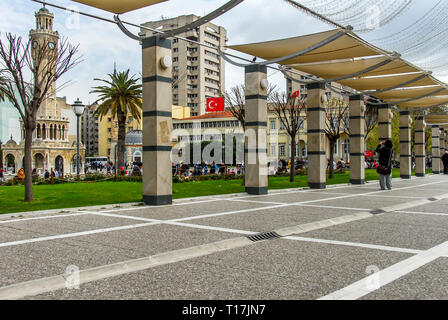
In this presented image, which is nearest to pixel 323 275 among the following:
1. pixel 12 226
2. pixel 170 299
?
pixel 170 299

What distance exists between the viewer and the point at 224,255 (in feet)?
18.9

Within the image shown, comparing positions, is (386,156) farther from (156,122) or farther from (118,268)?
(118,268)

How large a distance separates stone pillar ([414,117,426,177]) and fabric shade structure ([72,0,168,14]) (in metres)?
26.6

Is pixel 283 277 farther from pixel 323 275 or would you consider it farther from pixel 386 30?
pixel 386 30

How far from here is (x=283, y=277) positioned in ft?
15.0

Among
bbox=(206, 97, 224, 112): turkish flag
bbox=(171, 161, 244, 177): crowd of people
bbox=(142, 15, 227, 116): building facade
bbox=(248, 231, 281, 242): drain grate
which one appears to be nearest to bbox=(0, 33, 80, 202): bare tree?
bbox=(248, 231, 281, 242): drain grate

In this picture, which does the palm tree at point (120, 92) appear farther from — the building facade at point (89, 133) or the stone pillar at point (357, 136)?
the building facade at point (89, 133)

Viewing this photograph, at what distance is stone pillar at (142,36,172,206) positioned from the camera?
11.8 m

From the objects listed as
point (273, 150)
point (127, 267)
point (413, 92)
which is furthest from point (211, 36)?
point (127, 267)

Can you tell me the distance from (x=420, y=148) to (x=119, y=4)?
27520 millimetres

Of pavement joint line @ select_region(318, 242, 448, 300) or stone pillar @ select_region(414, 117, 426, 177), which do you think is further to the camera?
stone pillar @ select_region(414, 117, 426, 177)

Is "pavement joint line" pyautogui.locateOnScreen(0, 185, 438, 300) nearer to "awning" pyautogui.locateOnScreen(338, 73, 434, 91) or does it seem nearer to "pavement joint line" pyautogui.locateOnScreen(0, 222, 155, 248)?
"pavement joint line" pyautogui.locateOnScreen(0, 222, 155, 248)

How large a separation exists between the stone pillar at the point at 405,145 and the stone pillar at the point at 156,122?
20394mm

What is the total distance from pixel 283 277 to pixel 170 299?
1317 millimetres
